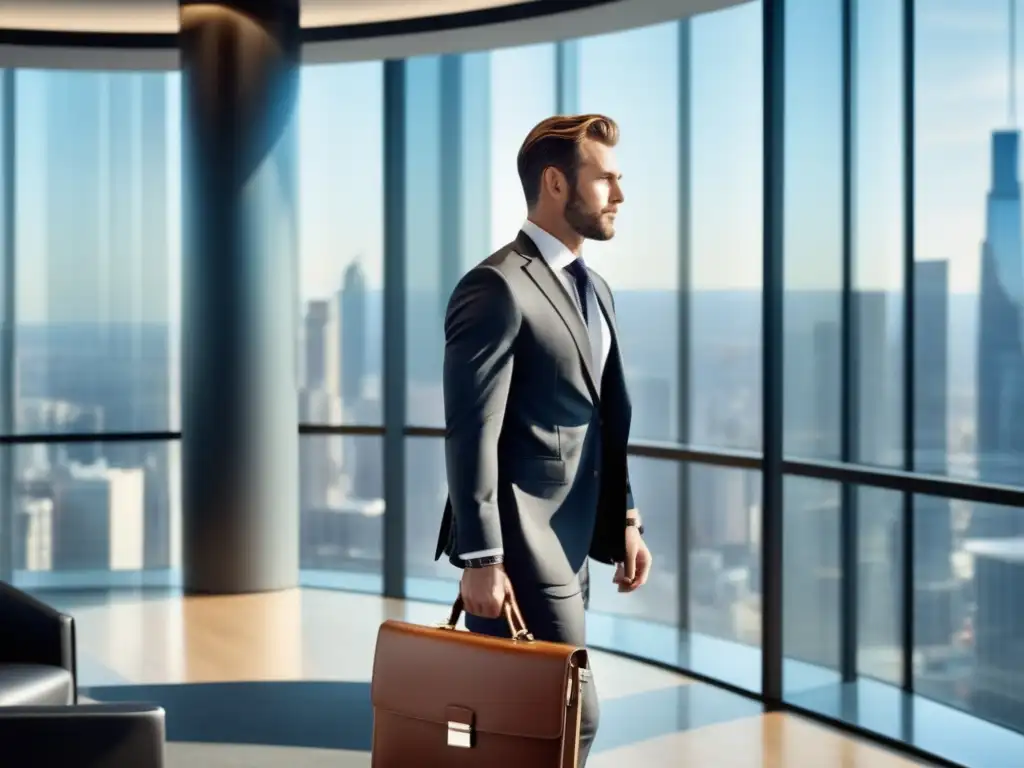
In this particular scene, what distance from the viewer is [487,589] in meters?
2.59

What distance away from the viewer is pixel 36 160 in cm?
815

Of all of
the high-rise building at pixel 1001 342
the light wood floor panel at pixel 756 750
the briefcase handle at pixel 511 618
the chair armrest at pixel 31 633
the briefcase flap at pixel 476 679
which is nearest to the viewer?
the briefcase flap at pixel 476 679

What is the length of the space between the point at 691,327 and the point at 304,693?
251cm

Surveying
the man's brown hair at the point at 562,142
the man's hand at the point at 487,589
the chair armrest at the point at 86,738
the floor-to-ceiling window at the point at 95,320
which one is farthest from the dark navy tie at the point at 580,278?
the floor-to-ceiling window at the point at 95,320

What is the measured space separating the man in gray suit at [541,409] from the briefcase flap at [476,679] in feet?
0.40

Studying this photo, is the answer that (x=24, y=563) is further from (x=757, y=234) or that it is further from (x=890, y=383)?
(x=890, y=383)

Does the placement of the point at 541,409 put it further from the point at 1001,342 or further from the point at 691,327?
the point at 691,327

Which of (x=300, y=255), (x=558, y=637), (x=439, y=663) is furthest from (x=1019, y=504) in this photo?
(x=300, y=255)

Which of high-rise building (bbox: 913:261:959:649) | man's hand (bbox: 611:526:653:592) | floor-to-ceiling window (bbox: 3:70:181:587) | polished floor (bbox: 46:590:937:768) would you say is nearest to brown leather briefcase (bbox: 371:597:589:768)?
man's hand (bbox: 611:526:653:592)

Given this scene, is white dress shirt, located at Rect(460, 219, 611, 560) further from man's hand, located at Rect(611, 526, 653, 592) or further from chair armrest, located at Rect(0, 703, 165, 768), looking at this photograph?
chair armrest, located at Rect(0, 703, 165, 768)

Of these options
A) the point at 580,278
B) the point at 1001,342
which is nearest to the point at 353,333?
the point at 1001,342

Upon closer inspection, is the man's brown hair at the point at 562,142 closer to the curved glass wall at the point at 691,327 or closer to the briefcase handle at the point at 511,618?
the briefcase handle at the point at 511,618

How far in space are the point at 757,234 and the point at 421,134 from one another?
7.62 feet

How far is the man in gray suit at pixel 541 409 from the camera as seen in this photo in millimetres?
2625
